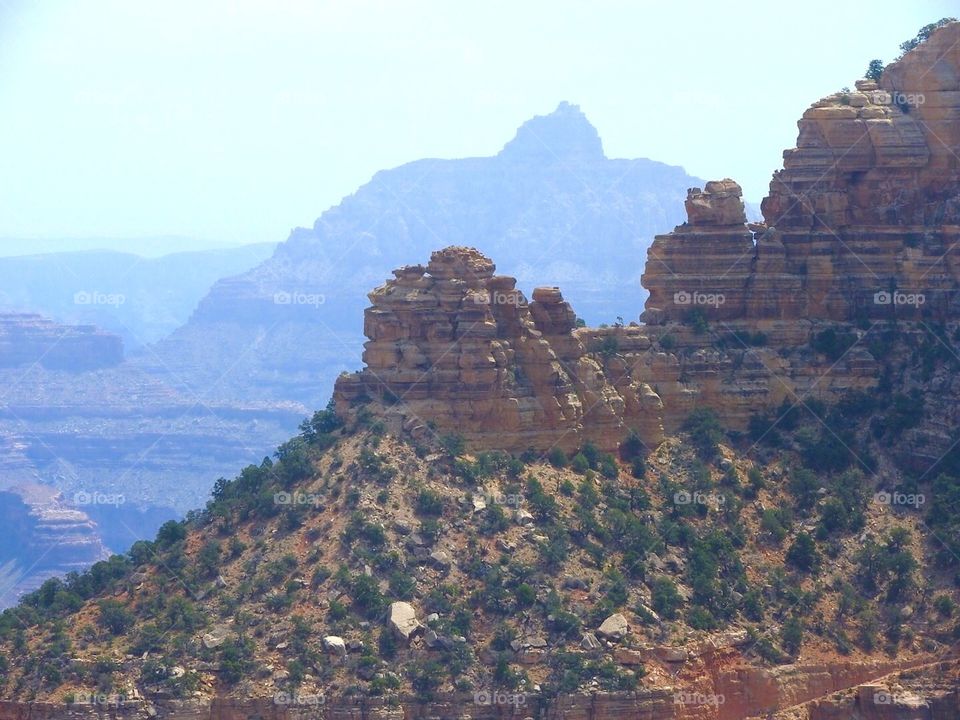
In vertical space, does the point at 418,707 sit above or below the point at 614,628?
below

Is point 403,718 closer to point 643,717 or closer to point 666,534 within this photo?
point 643,717

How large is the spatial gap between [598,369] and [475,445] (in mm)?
6312

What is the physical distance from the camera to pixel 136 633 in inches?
3447
